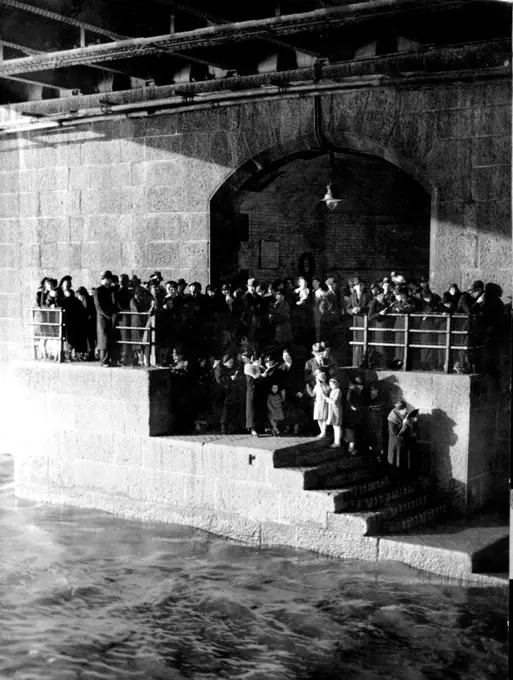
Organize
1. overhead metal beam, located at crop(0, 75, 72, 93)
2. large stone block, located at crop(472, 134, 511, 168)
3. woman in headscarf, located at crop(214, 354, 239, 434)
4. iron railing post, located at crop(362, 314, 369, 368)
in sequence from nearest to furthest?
1. iron railing post, located at crop(362, 314, 369, 368)
2. large stone block, located at crop(472, 134, 511, 168)
3. woman in headscarf, located at crop(214, 354, 239, 434)
4. overhead metal beam, located at crop(0, 75, 72, 93)

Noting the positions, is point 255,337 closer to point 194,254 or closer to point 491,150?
point 194,254

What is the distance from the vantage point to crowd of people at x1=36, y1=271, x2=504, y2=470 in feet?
39.5

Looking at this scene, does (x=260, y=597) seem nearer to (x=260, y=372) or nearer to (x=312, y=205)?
(x=260, y=372)

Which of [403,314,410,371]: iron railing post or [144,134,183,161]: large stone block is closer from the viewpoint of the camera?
[403,314,410,371]: iron railing post

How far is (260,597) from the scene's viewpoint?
10086 mm

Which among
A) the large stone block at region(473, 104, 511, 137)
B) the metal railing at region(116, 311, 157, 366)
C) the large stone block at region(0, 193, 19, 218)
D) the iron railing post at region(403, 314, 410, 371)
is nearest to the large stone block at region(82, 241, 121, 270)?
the large stone block at region(0, 193, 19, 218)

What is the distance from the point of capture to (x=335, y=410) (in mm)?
11930

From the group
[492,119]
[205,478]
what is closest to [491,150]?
[492,119]

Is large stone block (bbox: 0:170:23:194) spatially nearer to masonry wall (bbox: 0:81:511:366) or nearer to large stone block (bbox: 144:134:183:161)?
masonry wall (bbox: 0:81:511:366)

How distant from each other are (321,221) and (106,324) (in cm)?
722

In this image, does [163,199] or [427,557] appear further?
[163,199]

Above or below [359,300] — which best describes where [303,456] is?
below

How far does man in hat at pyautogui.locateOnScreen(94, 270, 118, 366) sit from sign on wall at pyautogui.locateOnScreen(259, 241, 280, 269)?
14.4ft

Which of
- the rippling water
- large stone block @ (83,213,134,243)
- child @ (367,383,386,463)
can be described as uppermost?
large stone block @ (83,213,134,243)
